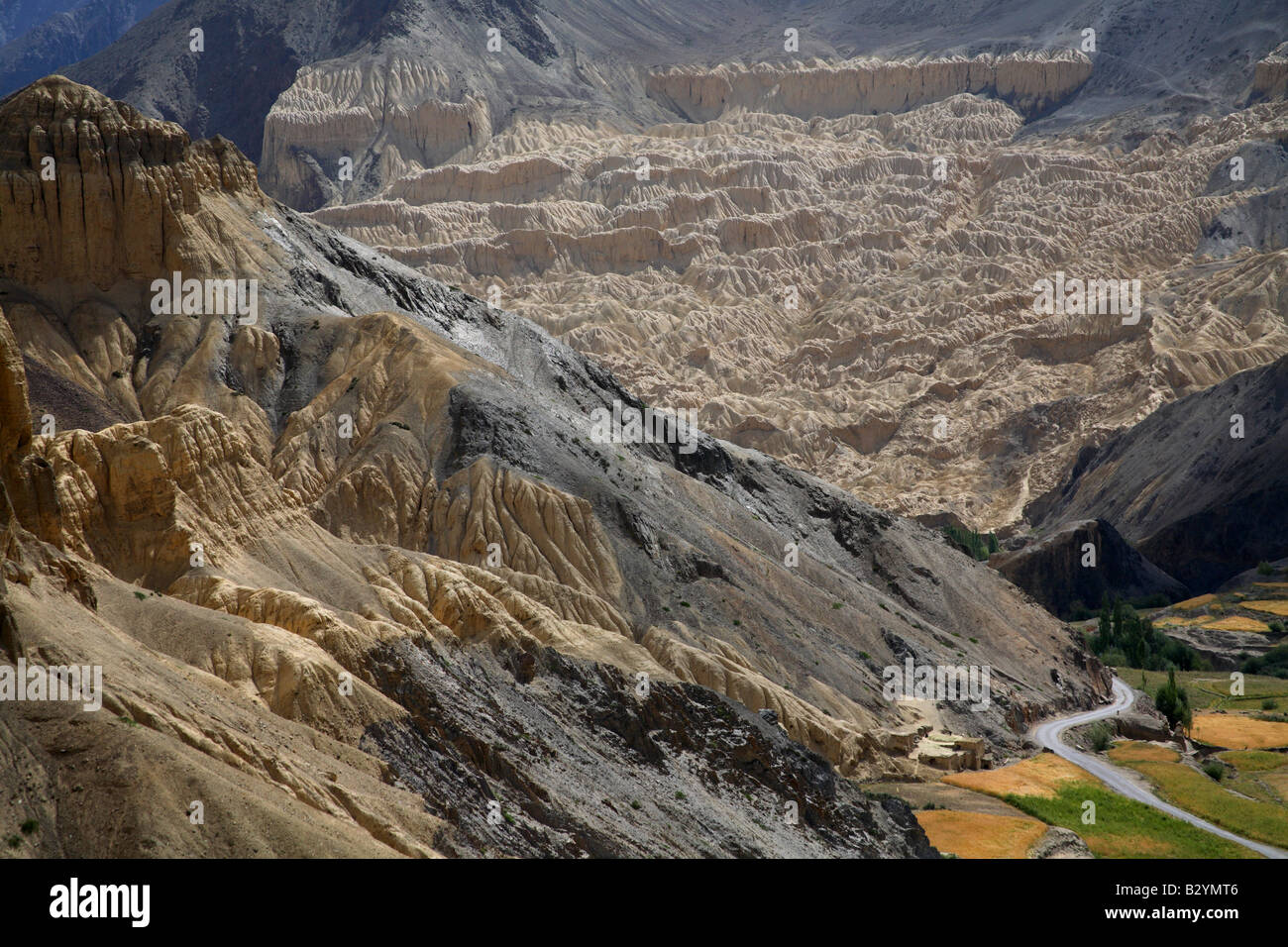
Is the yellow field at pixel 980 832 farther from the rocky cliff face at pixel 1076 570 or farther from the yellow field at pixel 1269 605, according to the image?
the rocky cliff face at pixel 1076 570

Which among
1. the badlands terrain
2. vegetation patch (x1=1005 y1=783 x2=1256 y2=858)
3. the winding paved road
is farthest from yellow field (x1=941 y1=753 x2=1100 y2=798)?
the winding paved road

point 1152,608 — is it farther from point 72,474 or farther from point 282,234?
point 72,474

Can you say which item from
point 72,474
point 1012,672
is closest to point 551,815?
point 72,474

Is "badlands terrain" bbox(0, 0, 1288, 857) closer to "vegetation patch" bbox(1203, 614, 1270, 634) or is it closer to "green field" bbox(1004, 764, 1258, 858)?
"green field" bbox(1004, 764, 1258, 858)

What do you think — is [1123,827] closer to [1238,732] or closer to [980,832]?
[980,832]

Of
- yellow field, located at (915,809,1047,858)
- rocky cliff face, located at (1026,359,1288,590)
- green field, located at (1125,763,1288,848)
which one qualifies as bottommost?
green field, located at (1125,763,1288,848)
